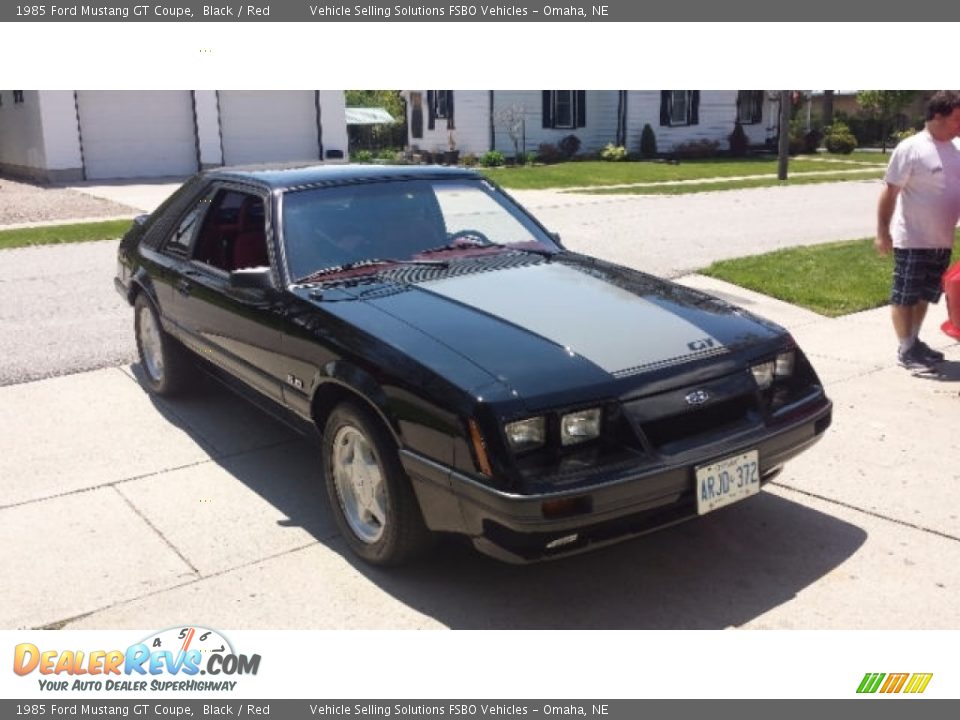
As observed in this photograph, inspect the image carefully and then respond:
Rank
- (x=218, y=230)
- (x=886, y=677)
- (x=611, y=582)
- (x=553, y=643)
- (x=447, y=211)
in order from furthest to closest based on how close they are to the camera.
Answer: (x=218, y=230), (x=447, y=211), (x=611, y=582), (x=553, y=643), (x=886, y=677)

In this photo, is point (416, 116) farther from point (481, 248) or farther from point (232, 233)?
point (481, 248)

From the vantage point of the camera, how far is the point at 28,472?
16.0 feet

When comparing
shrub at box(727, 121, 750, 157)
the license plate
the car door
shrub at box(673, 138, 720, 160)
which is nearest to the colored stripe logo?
the license plate

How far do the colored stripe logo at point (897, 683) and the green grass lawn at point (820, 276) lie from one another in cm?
527

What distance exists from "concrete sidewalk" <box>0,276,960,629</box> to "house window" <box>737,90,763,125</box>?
1262 inches

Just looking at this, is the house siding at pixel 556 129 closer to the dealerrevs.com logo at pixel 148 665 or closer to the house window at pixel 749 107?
the house window at pixel 749 107

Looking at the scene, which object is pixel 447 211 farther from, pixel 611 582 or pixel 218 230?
pixel 611 582

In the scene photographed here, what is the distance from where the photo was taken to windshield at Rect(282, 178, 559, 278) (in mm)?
4402

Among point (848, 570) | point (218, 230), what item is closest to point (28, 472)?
point (218, 230)

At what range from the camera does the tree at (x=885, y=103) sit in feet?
122

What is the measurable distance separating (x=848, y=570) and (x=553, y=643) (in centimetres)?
126

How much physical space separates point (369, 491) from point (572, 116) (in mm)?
29785

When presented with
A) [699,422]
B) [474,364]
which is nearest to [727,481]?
[699,422]

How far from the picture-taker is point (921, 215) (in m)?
6.02
